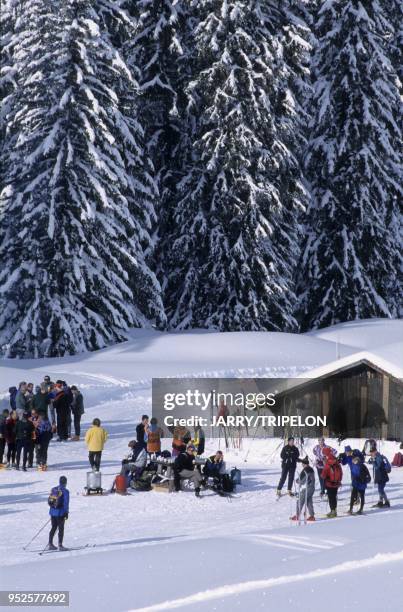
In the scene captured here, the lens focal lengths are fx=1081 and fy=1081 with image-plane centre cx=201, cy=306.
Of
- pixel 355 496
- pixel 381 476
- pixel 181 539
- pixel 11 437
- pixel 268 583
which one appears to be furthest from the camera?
pixel 11 437

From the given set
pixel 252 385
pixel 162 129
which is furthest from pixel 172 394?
pixel 162 129

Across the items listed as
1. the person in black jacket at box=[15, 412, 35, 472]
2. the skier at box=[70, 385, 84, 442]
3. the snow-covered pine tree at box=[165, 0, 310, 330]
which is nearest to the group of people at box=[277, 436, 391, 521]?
the person in black jacket at box=[15, 412, 35, 472]

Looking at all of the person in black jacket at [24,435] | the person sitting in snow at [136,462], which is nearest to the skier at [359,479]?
the person sitting in snow at [136,462]

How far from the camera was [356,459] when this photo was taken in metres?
19.5

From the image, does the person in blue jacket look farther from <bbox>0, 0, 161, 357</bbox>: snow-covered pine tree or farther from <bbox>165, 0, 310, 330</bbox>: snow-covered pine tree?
<bbox>165, 0, 310, 330</bbox>: snow-covered pine tree

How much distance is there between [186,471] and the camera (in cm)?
2133

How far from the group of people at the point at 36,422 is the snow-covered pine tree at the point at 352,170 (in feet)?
57.5

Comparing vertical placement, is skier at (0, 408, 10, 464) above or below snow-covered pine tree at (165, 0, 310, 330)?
below

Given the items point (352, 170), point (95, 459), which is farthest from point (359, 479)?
point (352, 170)

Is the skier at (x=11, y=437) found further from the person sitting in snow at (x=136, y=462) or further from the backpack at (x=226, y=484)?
the backpack at (x=226, y=484)

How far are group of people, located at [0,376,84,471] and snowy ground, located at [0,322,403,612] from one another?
0.47 metres

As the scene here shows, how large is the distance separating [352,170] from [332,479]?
2437 cm

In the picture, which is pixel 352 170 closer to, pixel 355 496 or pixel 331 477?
pixel 355 496

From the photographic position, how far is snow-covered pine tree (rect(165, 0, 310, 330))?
3891 centimetres
